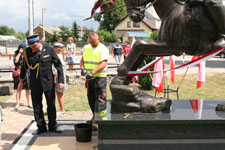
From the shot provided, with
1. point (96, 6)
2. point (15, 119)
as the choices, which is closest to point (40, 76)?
point (96, 6)

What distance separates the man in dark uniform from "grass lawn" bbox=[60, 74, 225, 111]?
242 cm

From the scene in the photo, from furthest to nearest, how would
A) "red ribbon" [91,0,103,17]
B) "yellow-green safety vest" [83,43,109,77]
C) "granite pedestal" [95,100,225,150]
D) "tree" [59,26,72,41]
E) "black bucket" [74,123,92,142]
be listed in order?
"tree" [59,26,72,41], "yellow-green safety vest" [83,43,109,77], "black bucket" [74,123,92,142], "red ribbon" [91,0,103,17], "granite pedestal" [95,100,225,150]

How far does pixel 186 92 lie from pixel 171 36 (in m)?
6.56

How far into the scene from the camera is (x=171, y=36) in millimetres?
3408

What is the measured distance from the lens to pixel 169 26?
341cm

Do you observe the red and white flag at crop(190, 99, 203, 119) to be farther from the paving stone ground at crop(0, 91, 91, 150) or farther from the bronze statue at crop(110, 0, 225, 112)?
the paving stone ground at crop(0, 91, 91, 150)

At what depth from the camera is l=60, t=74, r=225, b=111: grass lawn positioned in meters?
7.89

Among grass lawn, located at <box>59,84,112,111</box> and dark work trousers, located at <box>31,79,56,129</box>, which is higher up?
dark work trousers, located at <box>31,79,56,129</box>

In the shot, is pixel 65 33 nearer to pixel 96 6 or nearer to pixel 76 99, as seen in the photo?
pixel 76 99

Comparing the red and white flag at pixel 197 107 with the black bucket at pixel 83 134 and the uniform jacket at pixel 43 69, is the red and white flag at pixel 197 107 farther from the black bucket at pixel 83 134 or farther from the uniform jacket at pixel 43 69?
the uniform jacket at pixel 43 69

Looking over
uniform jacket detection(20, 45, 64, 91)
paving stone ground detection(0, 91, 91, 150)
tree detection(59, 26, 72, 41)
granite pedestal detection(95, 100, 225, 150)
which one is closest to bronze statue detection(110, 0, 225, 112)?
granite pedestal detection(95, 100, 225, 150)

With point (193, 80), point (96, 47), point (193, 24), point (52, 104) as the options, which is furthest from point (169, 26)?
point (193, 80)

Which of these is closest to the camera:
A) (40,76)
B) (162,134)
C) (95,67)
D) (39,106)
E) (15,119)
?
(162,134)

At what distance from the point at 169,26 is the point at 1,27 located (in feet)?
400
